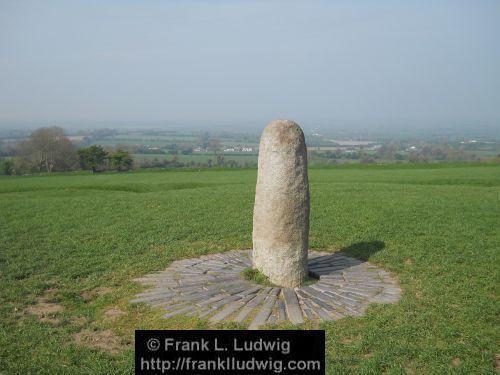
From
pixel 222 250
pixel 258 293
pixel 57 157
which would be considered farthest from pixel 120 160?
pixel 258 293

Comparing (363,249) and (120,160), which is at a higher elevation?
(120,160)

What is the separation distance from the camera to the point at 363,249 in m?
11.2

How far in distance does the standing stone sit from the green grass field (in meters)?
1.77

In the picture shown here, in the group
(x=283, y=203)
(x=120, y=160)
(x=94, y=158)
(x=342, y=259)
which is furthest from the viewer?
(x=94, y=158)

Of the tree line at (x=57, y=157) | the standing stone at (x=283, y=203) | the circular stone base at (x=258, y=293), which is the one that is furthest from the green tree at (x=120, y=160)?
the standing stone at (x=283, y=203)

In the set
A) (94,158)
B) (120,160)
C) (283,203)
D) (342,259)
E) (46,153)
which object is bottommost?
(342,259)

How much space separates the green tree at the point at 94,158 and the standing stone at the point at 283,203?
43.3 m

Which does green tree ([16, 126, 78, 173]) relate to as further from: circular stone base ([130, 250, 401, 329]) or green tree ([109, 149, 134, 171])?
circular stone base ([130, 250, 401, 329])

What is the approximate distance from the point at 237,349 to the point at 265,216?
3058 mm

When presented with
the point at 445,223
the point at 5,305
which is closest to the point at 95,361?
the point at 5,305

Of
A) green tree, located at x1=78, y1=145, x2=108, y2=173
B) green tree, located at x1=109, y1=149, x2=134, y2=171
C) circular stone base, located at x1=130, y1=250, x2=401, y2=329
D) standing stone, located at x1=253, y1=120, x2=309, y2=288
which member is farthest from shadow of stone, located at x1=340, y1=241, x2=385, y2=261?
green tree, located at x1=78, y1=145, x2=108, y2=173

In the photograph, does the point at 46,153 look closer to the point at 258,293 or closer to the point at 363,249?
the point at 363,249

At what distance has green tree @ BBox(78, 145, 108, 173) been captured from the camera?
48.5m

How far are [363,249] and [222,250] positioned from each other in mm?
3571
